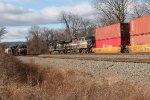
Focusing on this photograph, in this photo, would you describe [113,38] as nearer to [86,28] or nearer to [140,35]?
[140,35]

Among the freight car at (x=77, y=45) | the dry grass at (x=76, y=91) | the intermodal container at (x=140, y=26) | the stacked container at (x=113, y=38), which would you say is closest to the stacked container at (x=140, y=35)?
the intermodal container at (x=140, y=26)

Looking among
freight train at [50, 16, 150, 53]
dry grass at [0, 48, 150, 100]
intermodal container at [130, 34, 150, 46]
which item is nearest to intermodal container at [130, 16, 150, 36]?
freight train at [50, 16, 150, 53]

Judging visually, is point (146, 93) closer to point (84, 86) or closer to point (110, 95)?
point (110, 95)

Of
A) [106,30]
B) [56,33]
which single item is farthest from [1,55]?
[56,33]

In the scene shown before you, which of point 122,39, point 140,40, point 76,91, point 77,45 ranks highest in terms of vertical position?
point 122,39

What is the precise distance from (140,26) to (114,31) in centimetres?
603

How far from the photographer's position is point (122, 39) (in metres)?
36.8

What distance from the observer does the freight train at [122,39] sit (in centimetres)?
3175

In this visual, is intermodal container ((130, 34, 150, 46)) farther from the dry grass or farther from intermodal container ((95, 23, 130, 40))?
the dry grass

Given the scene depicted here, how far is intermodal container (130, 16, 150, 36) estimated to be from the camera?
31.2m

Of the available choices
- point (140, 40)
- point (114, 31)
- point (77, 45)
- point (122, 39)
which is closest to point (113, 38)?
point (114, 31)

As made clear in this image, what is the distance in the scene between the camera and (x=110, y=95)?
12469 millimetres

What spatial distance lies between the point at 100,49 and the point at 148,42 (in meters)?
11.4

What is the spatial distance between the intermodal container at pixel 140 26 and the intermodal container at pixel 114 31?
265 centimetres
